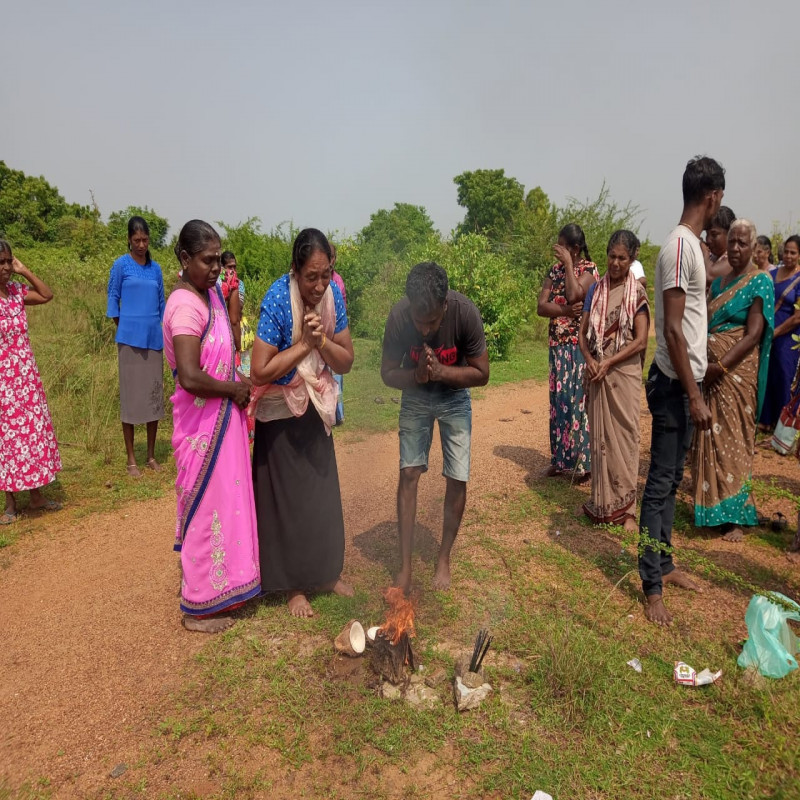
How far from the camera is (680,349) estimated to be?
320cm

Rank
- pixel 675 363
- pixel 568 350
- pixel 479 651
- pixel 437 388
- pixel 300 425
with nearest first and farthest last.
A: pixel 479 651 → pixel 675 363 → pixel 300 425 → pixel 437 388 → pixel 568 350

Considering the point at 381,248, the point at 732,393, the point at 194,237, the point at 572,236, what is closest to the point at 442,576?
the point at 194,237

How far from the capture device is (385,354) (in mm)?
3604

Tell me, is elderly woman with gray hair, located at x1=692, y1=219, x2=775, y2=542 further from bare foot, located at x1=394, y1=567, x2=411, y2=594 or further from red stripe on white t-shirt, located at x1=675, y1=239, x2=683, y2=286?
bare foot, located at x1=394, y1=567, x2=411, y2=594

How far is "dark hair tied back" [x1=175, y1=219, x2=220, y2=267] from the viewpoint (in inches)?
124

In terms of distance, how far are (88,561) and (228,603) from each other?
168cm

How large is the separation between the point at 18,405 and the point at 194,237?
2933mm

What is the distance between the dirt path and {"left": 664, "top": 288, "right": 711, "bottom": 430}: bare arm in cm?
168

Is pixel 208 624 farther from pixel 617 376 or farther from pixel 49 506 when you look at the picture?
pixel 617 376

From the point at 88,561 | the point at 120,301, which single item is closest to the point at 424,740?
the point at 88,561

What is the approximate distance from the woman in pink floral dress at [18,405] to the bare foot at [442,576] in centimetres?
363

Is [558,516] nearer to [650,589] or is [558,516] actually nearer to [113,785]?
[650,589]

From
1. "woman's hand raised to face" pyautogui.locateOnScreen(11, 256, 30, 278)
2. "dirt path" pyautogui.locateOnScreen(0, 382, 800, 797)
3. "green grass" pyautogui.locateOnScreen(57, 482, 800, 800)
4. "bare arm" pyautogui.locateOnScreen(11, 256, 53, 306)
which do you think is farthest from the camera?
"bare arm" pyautogui.locateOnScreen(11, 256, 53, 306)

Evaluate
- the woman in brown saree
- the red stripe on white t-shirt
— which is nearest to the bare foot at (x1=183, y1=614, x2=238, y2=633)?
the woman in brown saree
